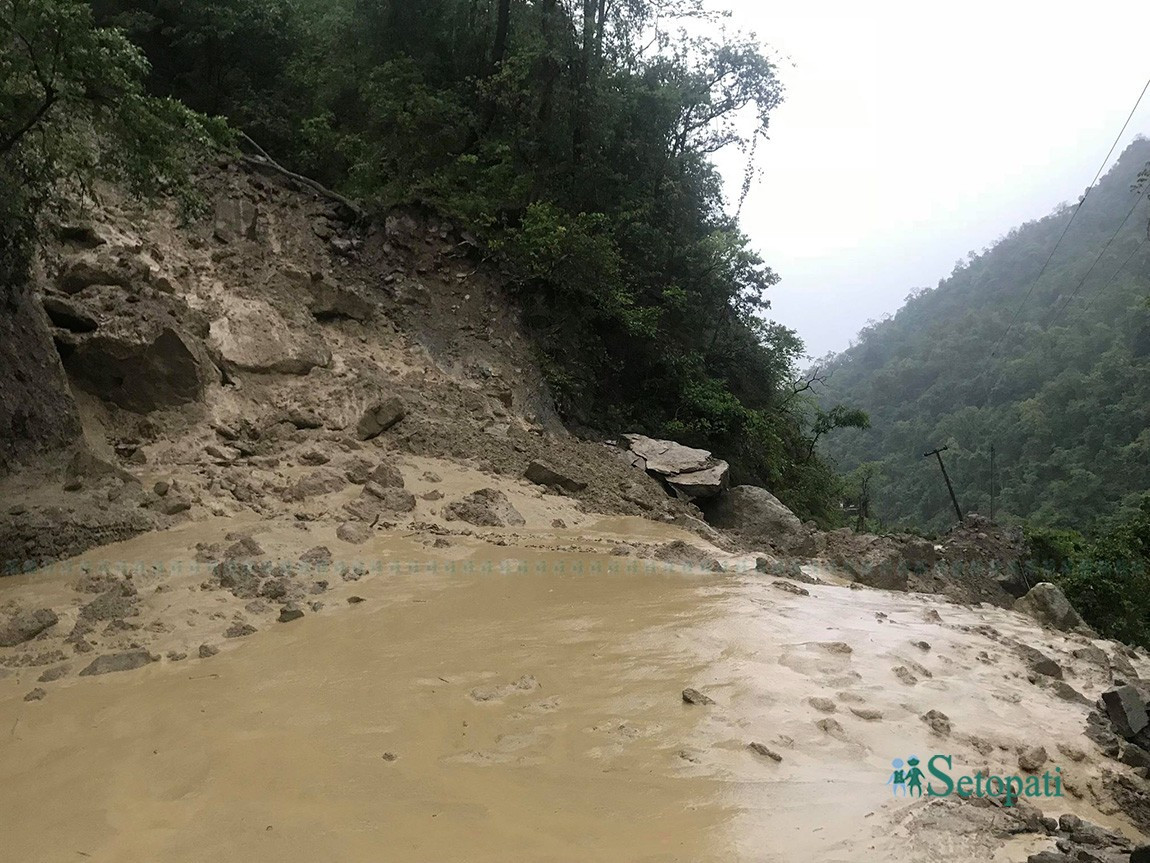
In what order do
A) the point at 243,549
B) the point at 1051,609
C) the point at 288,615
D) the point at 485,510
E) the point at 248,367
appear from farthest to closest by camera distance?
the point at 248,367 → the point at 485,510 → the point at 1051,609 → the point at 243,549 → the point at 288,615

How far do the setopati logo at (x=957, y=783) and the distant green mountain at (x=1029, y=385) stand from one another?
27.4 m

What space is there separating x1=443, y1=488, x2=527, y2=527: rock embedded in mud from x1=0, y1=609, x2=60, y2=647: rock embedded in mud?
12.1ft

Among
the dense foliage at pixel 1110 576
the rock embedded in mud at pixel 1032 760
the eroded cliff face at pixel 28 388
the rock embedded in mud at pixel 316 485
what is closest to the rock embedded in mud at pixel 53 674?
the eroded cliff face at pixel 28 388

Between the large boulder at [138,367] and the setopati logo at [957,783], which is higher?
the large boulder at [138,367]

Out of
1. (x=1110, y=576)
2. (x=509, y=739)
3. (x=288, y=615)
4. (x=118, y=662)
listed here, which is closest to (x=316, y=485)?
(x=288, y=615)

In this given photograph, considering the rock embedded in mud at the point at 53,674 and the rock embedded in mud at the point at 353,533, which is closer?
the rock embedded in mud at the point at 53,674

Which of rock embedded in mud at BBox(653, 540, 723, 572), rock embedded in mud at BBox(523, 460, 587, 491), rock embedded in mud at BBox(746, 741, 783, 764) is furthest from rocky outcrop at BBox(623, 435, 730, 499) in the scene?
rock embedded in mud at BBox(746, 741, 783, 764)

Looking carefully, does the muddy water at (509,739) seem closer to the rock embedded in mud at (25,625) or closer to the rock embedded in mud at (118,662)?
the rock embedded in mud at (118,662)

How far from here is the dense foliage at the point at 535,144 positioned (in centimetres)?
1254

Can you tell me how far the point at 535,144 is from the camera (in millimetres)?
13695

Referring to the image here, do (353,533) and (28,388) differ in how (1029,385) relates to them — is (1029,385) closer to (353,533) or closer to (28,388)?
(353,533)

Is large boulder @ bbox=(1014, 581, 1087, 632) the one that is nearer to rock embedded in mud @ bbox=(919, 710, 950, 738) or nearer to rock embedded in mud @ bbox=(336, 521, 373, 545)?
rock embedded in mud @ bbox=(919, 710, 950, 738)

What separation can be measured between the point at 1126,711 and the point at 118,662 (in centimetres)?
544

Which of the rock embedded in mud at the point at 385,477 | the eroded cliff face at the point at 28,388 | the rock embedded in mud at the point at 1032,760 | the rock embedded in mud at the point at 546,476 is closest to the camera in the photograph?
the rock embedded in mud at the point at 1032,760
